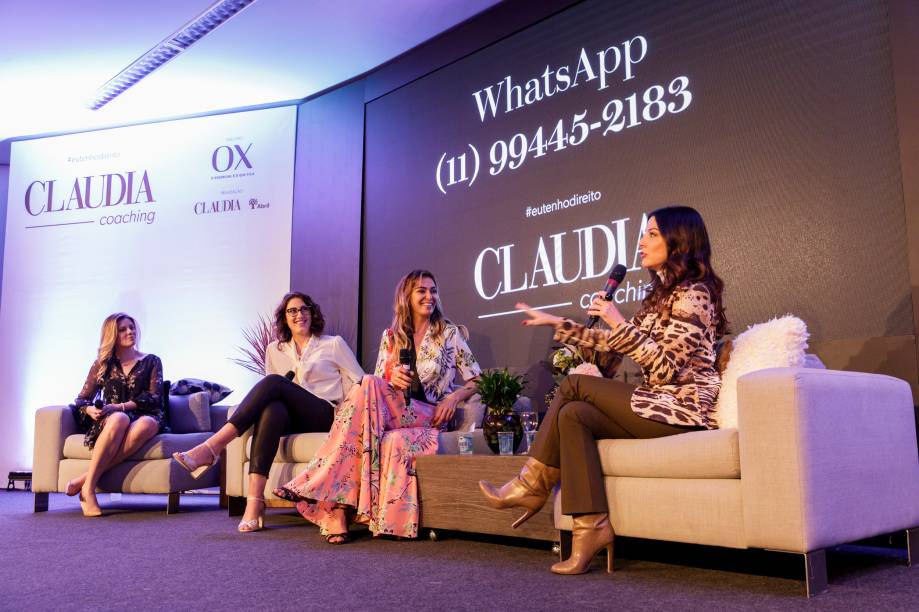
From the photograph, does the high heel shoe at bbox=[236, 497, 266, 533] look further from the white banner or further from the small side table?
the small side table

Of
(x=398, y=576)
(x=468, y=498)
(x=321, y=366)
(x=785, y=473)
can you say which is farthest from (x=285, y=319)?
(x=785, y=473)

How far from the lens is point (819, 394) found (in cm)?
205

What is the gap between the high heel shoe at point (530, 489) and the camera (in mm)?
2467

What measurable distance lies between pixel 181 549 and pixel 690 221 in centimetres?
207

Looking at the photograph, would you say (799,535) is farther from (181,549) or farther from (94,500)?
(94,500)

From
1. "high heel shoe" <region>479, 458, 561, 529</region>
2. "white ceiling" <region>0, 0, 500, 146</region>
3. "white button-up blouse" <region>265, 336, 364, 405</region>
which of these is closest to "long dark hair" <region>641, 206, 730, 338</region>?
"high heel shoe" <region>479, 458, 561, 529</region>

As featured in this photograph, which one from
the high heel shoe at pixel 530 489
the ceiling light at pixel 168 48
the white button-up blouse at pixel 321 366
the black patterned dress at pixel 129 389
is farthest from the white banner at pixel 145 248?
the high heel shoe at pixel 530 489

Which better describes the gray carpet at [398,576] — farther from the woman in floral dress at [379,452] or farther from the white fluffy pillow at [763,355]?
the white fluffy pillow at [763,355]

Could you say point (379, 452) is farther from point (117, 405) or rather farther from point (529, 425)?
point (117, 405)

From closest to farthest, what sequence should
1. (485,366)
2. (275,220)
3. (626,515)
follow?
(626,515) → (485,366) → (275,220)

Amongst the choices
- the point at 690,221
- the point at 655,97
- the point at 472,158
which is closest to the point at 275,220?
the point at 472,158

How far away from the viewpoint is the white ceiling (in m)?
5.01

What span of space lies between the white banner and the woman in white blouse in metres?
1.68

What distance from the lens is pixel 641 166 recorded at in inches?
156
